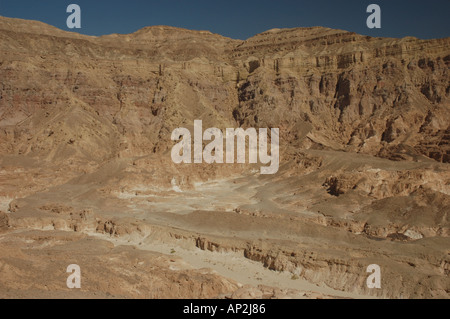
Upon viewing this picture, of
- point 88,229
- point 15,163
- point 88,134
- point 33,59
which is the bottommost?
point 88,229

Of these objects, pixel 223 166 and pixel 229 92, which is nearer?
pixel 223 166

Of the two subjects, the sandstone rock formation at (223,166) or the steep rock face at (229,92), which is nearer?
the sandstone rock formation at (223,166)

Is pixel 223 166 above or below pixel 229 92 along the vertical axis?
below

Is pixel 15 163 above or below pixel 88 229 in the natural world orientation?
above

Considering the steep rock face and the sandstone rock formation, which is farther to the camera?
the steep rock face

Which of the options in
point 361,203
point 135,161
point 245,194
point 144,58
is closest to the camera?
point 361,203

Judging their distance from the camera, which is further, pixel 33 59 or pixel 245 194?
pixel 33 59
